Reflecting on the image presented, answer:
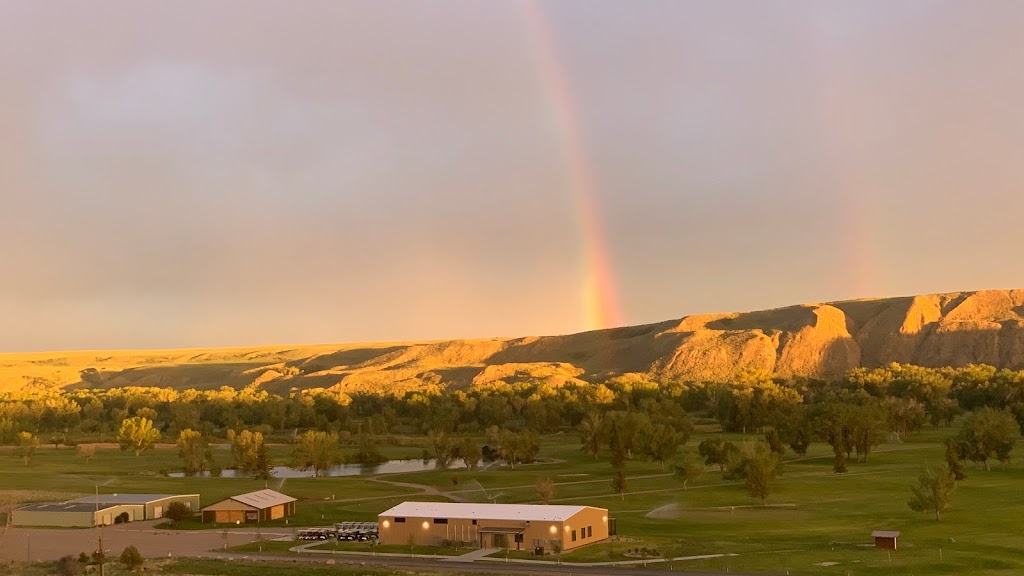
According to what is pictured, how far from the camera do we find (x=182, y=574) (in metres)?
59.8

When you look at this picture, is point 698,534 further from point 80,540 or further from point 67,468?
point 67,468

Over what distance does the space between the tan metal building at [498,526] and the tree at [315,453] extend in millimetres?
52282

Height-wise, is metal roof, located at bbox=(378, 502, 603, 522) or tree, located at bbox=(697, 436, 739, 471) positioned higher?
metal roof, located at bbox=(378, 502, 603, 522)

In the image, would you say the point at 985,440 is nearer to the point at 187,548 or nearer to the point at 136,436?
the point at 187,548

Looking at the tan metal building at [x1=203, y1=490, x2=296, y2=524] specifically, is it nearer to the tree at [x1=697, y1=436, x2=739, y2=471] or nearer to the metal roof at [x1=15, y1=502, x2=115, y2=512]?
the metal roof at [x1=15, y1=502, x2=115, y2=512]

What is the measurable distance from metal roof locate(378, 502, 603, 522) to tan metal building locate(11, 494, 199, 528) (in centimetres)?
2666

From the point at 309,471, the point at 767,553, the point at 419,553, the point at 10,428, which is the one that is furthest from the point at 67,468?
the point at 767,553

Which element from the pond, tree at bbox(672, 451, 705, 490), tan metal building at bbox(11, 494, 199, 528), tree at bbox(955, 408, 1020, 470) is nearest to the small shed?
tree at bbox(672, 451, 705, 490)

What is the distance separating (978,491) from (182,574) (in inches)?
2855

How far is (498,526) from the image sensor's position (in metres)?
72.0

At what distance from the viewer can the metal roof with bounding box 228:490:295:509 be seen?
87.9 m

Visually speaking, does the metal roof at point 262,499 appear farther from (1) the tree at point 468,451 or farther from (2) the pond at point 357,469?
(1) the tree at point 468,451

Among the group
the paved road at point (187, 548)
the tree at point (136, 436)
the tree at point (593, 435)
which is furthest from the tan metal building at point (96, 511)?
the tree at point (136, 436)

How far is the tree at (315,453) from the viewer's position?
415 feet
